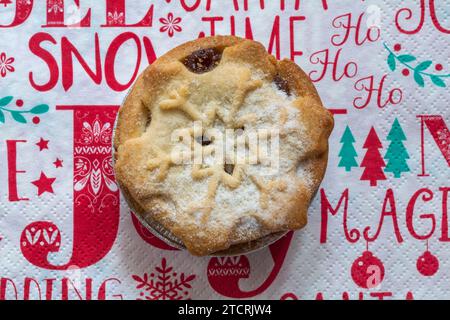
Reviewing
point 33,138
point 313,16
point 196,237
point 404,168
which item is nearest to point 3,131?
point 33,138

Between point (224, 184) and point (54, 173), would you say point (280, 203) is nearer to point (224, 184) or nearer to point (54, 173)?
point (224, 184)

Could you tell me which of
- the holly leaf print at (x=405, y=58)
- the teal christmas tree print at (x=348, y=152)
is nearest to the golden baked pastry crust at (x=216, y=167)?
the teal christmas tree print at (x=348, y=152)

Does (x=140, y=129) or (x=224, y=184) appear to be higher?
(x=140, y=129)

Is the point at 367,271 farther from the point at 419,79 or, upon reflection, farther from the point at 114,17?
the point at 114,17

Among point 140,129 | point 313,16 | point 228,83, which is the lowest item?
point 140,129

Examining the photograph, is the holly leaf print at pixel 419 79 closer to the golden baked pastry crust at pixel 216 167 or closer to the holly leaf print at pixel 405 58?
the holly leaf print at pixel 405 58

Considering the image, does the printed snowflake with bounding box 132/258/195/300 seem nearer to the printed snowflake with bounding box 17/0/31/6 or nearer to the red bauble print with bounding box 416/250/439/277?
the red bauble print with bounding box 416/250/439/277

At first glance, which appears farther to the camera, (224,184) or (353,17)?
(353,17)
